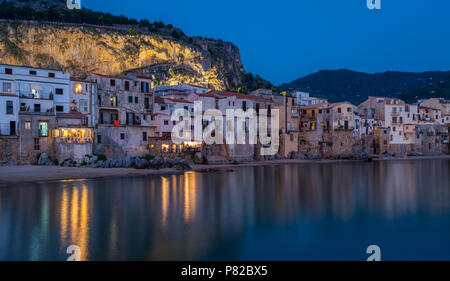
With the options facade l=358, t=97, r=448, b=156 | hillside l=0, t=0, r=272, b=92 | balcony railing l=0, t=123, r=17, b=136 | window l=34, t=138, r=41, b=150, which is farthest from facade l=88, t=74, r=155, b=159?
facade l=358, t=97, r=448, b=156

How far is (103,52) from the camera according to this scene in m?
88.2

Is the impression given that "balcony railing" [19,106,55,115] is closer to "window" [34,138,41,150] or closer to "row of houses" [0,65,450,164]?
"row of houses" [0,65,450,164]

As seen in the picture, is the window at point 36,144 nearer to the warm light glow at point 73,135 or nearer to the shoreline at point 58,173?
the warm light glow at point 73,135

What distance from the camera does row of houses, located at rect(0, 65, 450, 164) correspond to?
39.6 metres

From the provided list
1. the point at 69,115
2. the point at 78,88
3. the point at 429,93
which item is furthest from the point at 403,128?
the point at 429,93

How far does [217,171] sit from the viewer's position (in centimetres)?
4534

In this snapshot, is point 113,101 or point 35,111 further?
point 113,101

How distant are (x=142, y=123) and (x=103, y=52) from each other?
49560mm

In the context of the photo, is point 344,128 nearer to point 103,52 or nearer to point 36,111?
point 36,111

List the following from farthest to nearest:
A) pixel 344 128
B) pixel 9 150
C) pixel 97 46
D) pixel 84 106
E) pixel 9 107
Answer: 1. pixel 97 46
2. pixel 344 128
3. pixel 84 106
4. pixel 9 107
5. pixel 9 150

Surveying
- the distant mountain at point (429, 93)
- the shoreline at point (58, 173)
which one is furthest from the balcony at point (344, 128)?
the distant mountain at point (429, 93)

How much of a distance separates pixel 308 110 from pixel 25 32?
68994 mm

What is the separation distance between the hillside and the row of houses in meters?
28.1

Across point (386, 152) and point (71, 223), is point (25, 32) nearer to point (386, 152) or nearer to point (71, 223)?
point (71, 223)
